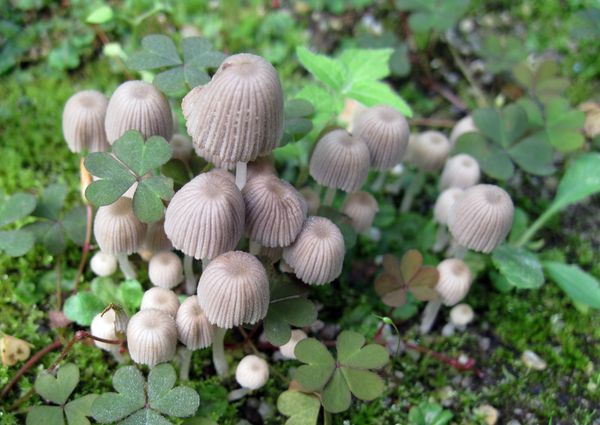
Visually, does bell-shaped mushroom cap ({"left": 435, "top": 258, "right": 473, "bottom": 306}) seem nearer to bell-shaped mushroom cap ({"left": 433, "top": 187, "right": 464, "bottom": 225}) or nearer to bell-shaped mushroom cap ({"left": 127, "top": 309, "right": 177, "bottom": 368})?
bell-shaped mushroom cap ({"left": 433, "top": 187, "right": 464, "bottom": 225})

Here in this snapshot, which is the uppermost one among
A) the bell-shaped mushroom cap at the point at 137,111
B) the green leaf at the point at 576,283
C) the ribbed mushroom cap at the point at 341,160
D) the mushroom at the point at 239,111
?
the mushroom at the point at 239,111

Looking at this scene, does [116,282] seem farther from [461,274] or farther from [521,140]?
[521,140]

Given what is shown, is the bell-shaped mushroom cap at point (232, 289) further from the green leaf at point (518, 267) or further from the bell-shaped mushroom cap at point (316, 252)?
the green leaf at point (518, 267)

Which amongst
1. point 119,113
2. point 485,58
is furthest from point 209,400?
point 485,58

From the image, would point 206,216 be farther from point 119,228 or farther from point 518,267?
point 518,267

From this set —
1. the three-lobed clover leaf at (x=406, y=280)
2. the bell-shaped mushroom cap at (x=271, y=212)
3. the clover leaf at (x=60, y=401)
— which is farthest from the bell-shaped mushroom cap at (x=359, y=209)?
the clover leaf at (x=60, y=401)

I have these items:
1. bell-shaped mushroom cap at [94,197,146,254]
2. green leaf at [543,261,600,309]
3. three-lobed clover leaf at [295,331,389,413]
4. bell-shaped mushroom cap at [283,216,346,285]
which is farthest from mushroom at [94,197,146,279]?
green leaf at [543,261,600,309]

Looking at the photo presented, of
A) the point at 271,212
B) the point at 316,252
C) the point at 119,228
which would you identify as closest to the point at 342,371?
the point at 316,252
